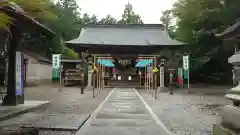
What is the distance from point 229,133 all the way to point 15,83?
10.7m

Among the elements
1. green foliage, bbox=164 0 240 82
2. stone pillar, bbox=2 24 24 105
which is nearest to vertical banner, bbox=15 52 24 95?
stone pillar, bbox=2 24 24 105

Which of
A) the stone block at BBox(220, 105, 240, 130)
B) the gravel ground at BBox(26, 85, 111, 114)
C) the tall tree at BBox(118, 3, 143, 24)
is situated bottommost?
the gravel ground at BBox(26, 85, 111, 114)

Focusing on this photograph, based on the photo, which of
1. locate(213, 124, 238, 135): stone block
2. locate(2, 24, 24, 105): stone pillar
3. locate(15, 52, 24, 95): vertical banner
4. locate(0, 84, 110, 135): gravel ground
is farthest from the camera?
locate(15, 52, 24, 95): vertical banner

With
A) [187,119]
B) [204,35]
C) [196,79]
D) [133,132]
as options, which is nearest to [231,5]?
[204,35]

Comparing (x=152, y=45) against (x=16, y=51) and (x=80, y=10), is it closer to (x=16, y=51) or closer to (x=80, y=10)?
(x=16, y=51)

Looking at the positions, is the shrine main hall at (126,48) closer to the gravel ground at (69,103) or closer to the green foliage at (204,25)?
the green foliage at (204,25)

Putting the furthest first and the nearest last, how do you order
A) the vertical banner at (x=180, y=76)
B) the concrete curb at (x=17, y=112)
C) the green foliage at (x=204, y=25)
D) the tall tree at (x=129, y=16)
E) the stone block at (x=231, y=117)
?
the tall tree at (x=129, y=16), the green foliage at (x=204, y=25), the vertical banner at (x=180, y=76), the concrete curb at (x=17, y=112), the stone block at (x=231, y=117)

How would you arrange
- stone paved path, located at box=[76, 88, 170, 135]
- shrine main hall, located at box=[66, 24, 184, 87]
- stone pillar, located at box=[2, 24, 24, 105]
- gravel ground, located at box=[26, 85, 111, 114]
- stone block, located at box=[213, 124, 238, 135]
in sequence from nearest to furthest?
stone block, located at box=[213, 124, 238, 135] < stone paved path, located at box=[76, 88, 170, 135] < gravel ground, located at box=[26, 85, 111, 114] < stone pillar, located at box=[2, 24, 24, 105] < shrine main hall, located at box=[66, 24, 184, 87]

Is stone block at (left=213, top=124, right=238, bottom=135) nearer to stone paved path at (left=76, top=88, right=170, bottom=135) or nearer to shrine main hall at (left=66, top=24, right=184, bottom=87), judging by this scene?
stone paved path at (left=76, top=88, right=170, bottom=135)

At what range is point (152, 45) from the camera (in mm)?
30250

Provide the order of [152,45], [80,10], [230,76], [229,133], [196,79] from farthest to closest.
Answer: [80,10], [196,79], [230,76], [152,45], [229,133]

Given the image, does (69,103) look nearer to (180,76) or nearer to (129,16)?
(180,76)

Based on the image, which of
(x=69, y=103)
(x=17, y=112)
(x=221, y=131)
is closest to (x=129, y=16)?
(x=69, y=103)

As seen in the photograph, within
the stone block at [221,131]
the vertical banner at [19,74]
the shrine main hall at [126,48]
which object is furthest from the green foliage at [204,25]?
the stone block at [221,131]
